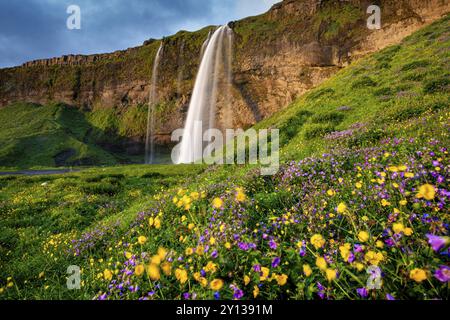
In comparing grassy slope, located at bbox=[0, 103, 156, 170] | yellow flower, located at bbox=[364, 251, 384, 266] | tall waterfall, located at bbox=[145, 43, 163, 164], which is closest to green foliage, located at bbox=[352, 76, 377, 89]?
yellow flower, located at bbox=[364, 251, 384, 266]

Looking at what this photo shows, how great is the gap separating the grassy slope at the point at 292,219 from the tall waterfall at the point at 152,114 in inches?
1439

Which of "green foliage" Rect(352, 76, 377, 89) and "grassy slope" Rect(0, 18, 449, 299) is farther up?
"green foliage" Rect(352, 76, 377, 89)

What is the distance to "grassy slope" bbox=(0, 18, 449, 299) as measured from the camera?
216 centimetres

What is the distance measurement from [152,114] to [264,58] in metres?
24.6

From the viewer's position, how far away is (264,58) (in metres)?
39.3

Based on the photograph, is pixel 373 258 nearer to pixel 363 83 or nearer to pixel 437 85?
pixel 437 85

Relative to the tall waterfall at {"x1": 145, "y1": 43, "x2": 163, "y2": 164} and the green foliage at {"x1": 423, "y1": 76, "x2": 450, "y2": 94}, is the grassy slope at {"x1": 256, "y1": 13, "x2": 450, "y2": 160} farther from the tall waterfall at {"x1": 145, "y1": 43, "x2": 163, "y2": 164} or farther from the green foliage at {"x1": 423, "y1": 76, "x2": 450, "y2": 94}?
the tall waterfall at {"x1": 145, "y1": 43, "x2": 163, "y2": 164}

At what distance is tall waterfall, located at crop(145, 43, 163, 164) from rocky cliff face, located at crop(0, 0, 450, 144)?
5.15 feet

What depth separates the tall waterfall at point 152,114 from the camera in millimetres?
48531

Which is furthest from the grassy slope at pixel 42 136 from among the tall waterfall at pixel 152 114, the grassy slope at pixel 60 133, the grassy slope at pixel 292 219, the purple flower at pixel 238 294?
the purple flower at pixel 238 294

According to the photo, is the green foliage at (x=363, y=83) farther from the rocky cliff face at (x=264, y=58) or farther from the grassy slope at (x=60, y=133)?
the grassy slope at (x=60, y=133)

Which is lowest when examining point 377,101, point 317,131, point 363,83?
point 317,131

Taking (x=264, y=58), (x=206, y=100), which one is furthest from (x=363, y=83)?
(x=206, y=100)
